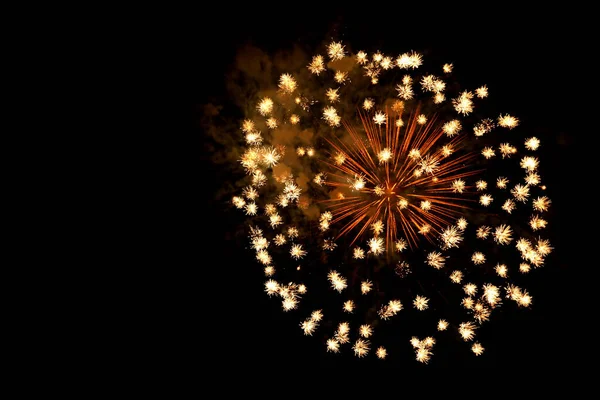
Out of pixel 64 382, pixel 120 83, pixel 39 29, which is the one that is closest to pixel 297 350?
pixel 64 382

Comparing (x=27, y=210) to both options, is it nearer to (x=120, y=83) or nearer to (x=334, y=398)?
(x=120, y=83)

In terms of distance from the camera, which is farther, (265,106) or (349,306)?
(349,306)

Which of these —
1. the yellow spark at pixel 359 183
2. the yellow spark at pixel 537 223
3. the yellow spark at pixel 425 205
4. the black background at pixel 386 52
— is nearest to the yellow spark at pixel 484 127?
the black background at pixel 386 52

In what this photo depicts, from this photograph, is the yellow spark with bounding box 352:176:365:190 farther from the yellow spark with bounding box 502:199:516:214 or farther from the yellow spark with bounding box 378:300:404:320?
the yellow spark with bounding box 502:199:516:214

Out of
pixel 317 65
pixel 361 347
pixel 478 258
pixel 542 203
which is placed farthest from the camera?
pixel 361 347

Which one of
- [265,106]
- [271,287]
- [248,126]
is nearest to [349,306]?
[271,287]

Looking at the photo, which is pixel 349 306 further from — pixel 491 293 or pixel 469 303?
pixel 491 293

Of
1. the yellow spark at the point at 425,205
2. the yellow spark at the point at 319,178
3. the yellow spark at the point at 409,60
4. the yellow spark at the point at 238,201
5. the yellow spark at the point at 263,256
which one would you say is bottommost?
the yellow spark at the point at 263,256

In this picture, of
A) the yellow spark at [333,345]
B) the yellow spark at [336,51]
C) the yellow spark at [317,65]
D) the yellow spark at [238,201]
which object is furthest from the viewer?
the yellow spark at [333,345]

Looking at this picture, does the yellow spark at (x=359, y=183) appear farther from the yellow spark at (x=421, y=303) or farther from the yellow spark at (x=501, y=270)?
the yellow spark at (x=501, y=270)
